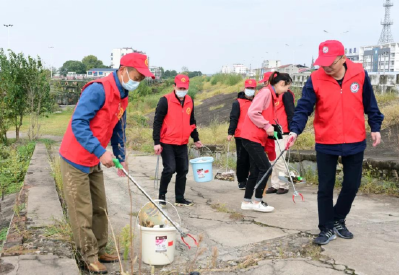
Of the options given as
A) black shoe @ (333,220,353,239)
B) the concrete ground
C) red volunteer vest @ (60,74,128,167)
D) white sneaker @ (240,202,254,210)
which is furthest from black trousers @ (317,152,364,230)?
red volunteer vest @ (60,74,128,167)

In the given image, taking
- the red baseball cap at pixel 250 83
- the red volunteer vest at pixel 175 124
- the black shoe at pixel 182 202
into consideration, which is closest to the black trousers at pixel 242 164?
the red baseball cap at pixel 250 83

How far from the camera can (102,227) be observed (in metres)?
4.33

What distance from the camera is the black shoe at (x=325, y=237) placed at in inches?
181

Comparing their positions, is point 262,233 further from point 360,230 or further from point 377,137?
point 377,137

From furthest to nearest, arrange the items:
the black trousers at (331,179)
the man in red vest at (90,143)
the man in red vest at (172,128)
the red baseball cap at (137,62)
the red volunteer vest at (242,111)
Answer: the red volunteer vest at (242,111)
the man in red vest at (172,128)
the black trousers at (331,179)
the red baseball cap at (137,62)
the man in red vest at (90,143)

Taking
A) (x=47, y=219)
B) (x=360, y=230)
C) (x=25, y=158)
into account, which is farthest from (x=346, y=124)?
(x=25, y=158)

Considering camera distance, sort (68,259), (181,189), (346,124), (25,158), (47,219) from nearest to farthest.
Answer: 1. (68,259)
2. (346,124)
3. (47,219)
4. (181,189)
5. (25,158)

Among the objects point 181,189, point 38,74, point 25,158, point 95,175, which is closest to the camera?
point 95,175

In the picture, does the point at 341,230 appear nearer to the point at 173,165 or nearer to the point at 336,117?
the point at 336,117

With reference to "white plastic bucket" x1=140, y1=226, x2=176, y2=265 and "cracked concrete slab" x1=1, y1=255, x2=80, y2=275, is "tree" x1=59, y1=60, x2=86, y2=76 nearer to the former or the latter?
"white plastic bucket" x1=140, y1=226, x2=176, y2=265

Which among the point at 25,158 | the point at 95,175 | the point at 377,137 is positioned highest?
the point at 377,137

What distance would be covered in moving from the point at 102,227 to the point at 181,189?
2.51m

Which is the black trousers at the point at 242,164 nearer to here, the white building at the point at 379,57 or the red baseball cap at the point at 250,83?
the red baseball cap at the point at 250,83

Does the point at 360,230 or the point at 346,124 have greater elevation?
the point at 346,124
